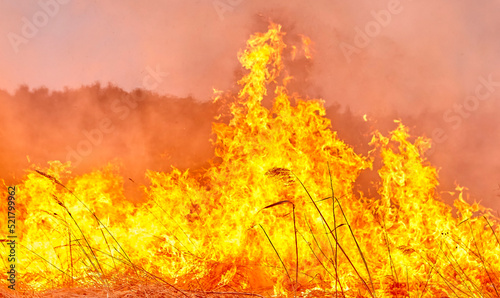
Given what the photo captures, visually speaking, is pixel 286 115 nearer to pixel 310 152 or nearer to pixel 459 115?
pixel 310 152

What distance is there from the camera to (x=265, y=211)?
639 cm

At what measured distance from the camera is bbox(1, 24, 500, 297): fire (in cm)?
593

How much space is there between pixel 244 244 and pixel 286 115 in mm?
2166

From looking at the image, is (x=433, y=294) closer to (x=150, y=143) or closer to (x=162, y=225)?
(x=162, y=225)

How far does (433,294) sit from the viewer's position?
5137mm

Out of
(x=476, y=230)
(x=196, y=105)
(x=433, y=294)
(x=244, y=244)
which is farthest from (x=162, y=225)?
(x=476, y=230)

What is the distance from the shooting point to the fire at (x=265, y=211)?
5930 mm

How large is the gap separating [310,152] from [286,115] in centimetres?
72

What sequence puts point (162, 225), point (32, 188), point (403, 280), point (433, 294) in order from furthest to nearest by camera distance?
point (32, 188) < point (162, 225) < point (403, 280) < point (433, 294)

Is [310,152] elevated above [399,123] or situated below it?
below

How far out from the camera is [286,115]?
23.0ft

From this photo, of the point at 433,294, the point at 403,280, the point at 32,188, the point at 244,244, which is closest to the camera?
the point at 433,294

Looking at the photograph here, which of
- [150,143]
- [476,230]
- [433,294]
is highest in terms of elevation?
[150,143]

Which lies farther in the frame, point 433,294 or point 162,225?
point 162,225
